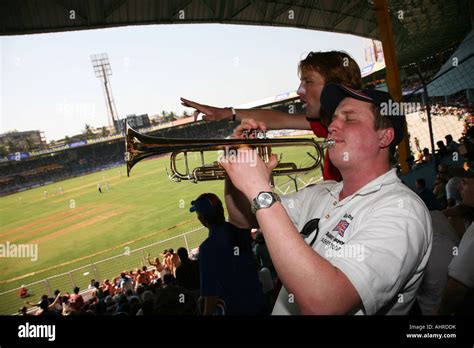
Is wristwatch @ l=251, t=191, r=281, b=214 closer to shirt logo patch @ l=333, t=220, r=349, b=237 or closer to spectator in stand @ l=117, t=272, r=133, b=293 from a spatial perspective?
shirt logo patch @ l=333, t=220, r=349, b=237

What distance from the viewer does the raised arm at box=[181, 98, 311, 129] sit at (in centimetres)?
208

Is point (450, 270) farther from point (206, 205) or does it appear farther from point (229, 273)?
point (206, 205)

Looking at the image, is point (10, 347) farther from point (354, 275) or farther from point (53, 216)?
point (53, 216)

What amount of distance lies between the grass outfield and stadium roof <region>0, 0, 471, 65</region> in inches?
176

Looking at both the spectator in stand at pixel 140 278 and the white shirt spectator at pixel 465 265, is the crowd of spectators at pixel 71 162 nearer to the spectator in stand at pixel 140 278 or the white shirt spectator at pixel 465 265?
the spectator in stand at pixel 140 278

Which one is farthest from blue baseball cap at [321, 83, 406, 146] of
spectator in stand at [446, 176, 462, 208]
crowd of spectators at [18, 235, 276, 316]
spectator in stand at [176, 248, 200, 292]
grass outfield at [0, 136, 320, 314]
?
grass outfield at [0, 136, 320, 314]

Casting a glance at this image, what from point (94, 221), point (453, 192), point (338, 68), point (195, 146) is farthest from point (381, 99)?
point (94, 221)

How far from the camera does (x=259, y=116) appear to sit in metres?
2.29

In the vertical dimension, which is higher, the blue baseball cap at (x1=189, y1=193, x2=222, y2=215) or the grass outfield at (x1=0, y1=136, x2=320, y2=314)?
the blue baseball cap at (x1=189, y1=193, x2=222, y2=215)

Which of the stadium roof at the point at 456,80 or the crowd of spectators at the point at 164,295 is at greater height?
the stadium roof at the point at 456,80

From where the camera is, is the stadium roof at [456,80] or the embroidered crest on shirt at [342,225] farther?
the stadium roof at [456,80]

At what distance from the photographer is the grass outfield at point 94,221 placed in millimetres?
14766

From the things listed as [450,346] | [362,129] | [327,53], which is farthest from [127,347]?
[327,53]

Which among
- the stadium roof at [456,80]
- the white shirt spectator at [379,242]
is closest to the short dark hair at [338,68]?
the white shirt spectator at [379,242]
